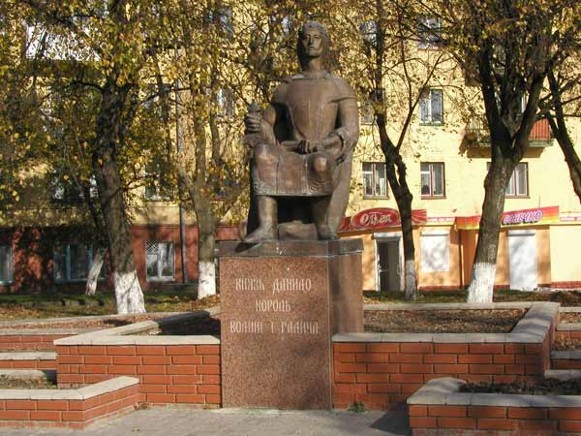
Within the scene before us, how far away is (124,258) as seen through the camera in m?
15.9

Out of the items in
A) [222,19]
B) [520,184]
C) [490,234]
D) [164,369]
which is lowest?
[164,369]

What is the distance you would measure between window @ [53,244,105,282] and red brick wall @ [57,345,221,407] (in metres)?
26.2

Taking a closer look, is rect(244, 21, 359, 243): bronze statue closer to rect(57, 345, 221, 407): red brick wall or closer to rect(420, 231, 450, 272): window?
rect(57, 345, 221, 407): red brick wall

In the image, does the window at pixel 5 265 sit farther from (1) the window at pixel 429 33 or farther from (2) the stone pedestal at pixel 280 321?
(2) the stone pedestal at pixel 280 321

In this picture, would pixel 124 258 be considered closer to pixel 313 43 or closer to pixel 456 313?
pixel 456 313

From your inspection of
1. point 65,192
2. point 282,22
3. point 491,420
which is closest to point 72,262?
point 65,192

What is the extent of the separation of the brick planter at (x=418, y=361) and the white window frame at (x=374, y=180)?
2681 centimetres

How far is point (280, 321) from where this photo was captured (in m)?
7.89

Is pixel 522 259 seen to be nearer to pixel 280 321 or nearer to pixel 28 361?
pixel 28 361

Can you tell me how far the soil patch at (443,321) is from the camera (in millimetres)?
9578

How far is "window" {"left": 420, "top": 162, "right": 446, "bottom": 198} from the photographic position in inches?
1372

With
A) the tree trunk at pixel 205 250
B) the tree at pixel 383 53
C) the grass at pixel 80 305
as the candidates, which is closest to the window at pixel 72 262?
the grass at pixel 80 305

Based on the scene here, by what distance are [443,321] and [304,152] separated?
3.32 m

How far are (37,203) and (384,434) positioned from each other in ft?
87.7
